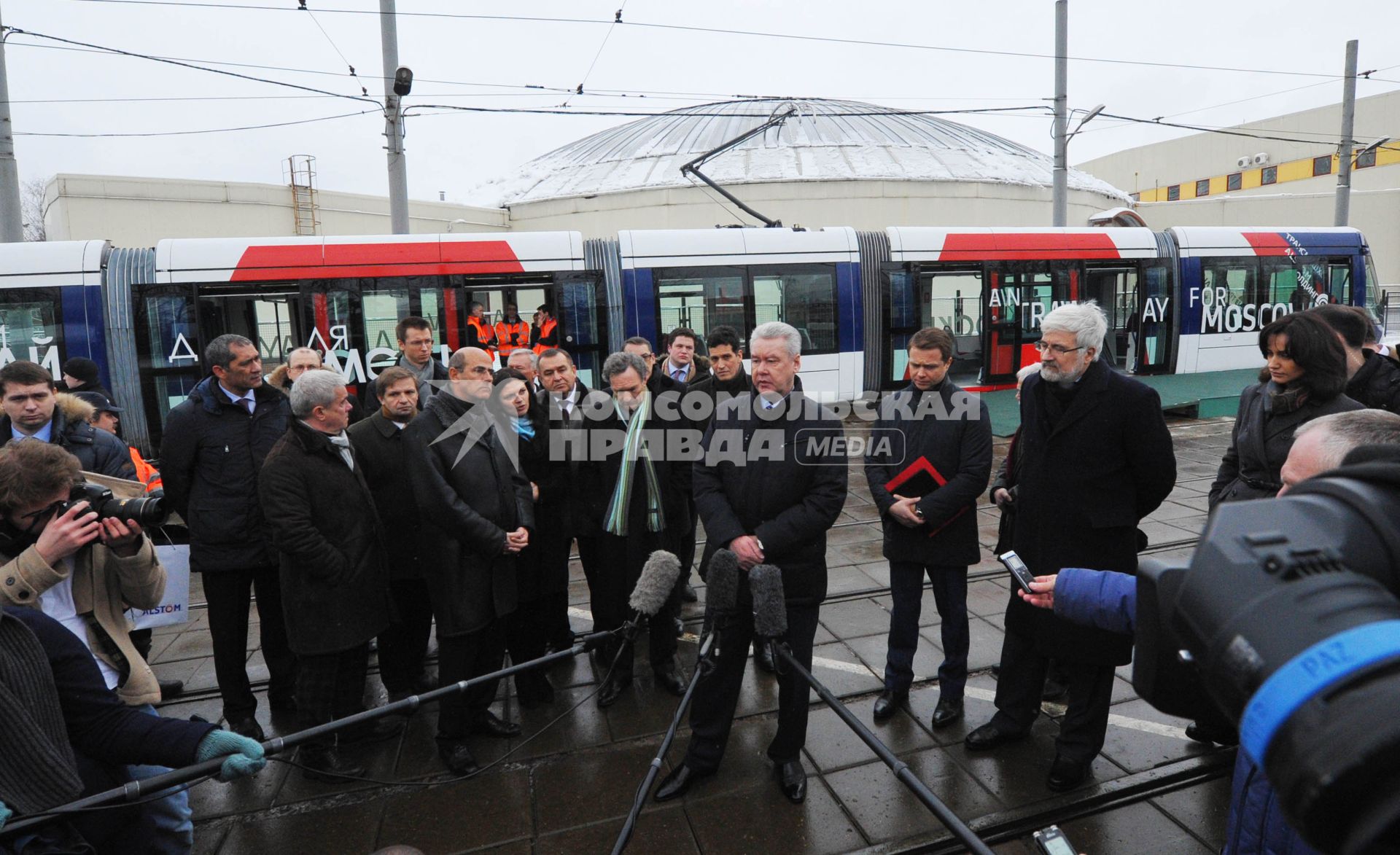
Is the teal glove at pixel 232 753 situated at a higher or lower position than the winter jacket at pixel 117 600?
lower

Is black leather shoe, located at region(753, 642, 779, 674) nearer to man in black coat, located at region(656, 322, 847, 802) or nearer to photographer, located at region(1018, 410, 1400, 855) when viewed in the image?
man in black coat, located at region(656, 322, 847, 802)

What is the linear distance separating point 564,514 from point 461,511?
0.87m

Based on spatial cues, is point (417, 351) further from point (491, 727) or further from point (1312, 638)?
point (1312, 638)

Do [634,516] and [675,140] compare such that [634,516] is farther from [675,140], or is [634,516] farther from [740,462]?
[675,140]

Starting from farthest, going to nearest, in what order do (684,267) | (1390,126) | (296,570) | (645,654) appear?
(1390,126)
(684,267)
(645,654)
(296,570)

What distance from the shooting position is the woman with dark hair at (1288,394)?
Answer: 311 cm

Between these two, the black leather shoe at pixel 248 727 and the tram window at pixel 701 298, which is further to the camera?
the tram window at pixel 701 298

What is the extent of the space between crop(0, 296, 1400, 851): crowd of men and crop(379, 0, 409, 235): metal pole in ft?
23.8

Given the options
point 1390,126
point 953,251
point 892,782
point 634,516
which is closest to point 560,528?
point 634,516

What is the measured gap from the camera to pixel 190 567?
3670 mm

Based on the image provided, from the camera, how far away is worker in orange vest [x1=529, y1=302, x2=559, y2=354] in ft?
32.4

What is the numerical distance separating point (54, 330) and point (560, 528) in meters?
8.11

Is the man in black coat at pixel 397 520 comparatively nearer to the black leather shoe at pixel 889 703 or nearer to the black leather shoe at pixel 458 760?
the black leather shoe at pixel 458 760

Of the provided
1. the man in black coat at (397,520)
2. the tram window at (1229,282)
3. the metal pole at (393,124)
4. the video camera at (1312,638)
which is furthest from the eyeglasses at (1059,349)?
the tram window at (1229,282)
